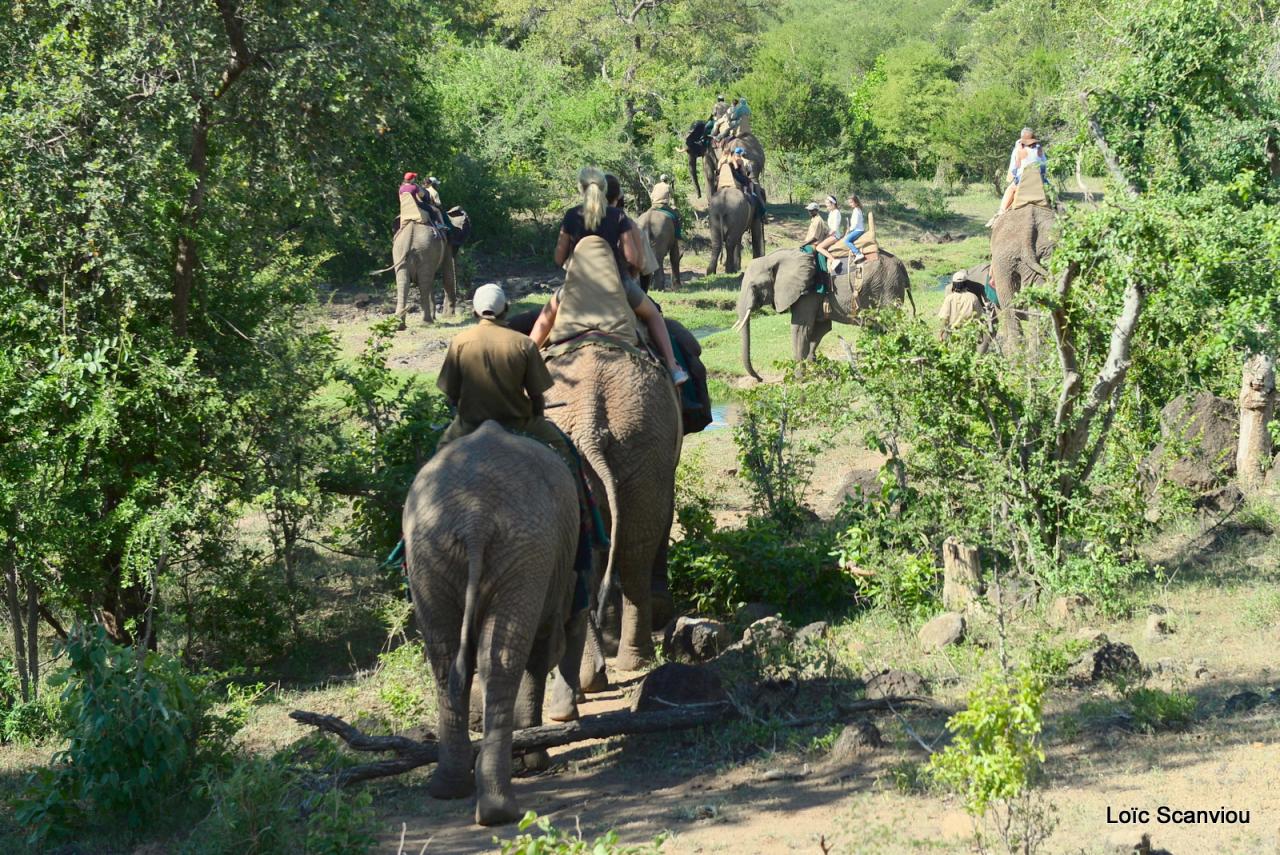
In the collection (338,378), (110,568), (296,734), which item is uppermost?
(338,378)

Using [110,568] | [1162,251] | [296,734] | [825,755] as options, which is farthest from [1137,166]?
[110,568]

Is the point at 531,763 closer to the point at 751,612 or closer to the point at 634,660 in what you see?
the point at 634,660

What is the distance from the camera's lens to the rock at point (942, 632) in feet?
27.6

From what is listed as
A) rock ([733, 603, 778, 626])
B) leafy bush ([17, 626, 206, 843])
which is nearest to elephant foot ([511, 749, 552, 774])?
leafy bush ([17, 626, 206, 843])

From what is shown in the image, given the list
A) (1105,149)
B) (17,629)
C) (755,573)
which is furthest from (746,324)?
(17,629)

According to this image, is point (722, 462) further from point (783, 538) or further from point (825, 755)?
point (825, 755)

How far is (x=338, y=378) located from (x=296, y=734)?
3.01 meters

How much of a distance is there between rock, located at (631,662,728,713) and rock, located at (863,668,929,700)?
2.41 feet

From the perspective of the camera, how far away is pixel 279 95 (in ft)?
37.1

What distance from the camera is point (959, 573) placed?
9.20m

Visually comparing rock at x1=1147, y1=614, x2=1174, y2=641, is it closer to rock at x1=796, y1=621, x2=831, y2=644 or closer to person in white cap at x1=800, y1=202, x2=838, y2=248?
rock at x1=796, y1=621, x2=831, y2=644

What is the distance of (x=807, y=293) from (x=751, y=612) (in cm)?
1013

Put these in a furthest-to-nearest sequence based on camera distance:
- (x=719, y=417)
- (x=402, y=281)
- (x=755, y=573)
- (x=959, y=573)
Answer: (x=402, y=281)
(x=719, y=417)
(x=755, y=573)
(x=959, y=573)

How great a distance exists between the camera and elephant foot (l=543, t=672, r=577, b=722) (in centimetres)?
759
